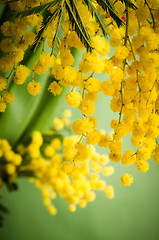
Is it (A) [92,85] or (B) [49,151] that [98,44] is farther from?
(B) [49,151]

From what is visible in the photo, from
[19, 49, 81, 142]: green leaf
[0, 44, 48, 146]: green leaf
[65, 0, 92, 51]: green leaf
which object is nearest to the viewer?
[65, 0, 92, 51]: green leaf

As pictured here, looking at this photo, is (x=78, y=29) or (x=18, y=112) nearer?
(x=78, y=29)

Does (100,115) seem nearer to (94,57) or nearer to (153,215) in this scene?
(153,215)

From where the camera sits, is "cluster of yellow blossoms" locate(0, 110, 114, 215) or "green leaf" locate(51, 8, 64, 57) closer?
"green leaf" locate(51, 8, 64, 57)

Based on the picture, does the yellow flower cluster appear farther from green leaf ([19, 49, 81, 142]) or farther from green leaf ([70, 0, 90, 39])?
green leaf ([70, 0, 90, 39])

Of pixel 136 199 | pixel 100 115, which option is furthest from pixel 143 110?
pixel 136 199

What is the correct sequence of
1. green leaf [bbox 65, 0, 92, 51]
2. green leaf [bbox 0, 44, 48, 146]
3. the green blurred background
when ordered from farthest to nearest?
the green blurred background, green leaf [bbox 0, 44, 48, 146], green leaf [bbox 65, 0, 92, 51]

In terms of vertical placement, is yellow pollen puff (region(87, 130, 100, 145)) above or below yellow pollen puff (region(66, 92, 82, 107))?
below

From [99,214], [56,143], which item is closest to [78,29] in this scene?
[56,143]

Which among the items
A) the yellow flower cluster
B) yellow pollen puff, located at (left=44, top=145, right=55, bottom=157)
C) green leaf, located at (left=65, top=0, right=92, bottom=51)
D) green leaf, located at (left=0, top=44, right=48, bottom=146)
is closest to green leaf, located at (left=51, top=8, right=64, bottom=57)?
green leaf, located at (left=65, top=0, right=92, bottom=51)

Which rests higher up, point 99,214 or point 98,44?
point 98,44
